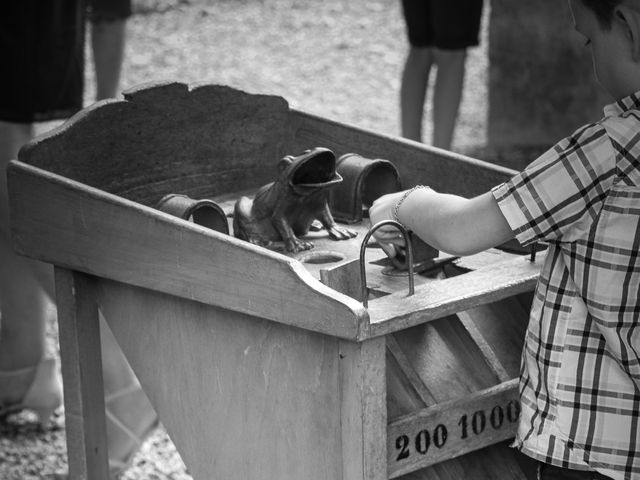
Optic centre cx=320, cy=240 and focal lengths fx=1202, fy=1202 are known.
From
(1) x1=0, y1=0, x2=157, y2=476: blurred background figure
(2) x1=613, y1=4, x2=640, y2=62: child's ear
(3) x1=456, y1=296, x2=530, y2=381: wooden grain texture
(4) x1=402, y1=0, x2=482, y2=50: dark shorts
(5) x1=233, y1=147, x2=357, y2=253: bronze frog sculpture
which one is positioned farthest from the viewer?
(4) x1=402, y1=0, x2=482, y2=50: dark shorts

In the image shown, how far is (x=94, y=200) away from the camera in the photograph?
1.90m

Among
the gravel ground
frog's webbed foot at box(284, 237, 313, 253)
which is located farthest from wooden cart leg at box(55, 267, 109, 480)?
the gravel ground

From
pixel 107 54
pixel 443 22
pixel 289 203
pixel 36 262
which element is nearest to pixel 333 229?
pixel 289 203

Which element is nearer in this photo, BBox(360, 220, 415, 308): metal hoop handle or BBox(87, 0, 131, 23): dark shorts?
BBox(360, 220, 415, 308): metal hoop handle

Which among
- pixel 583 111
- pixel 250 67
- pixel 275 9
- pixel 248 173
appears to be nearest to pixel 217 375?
pixel 248 173

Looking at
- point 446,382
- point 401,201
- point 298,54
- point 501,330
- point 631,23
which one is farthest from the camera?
point 298,54

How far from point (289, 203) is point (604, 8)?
720 millimetres

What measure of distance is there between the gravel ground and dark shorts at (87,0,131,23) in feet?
3.65

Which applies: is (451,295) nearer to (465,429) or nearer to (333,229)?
(465,429)

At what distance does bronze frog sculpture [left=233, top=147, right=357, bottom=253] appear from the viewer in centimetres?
203

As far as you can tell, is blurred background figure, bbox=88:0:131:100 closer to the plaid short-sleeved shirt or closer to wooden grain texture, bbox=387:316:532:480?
wooden grain texture, bbox=387:316:532:480

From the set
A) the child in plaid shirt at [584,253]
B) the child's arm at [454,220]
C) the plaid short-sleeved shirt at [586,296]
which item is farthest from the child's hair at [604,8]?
the child's arm at [454,220]

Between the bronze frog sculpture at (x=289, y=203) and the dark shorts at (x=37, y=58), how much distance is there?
39.1 inches

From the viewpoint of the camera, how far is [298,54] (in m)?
7.03
